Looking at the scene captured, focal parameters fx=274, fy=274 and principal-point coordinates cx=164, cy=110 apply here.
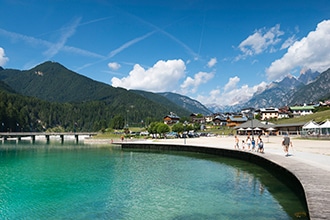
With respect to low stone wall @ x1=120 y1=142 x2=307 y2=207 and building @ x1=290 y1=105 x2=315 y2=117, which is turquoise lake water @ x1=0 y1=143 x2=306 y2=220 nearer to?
low stone wall @ x1=120 y1=142 x2=307 y2=207

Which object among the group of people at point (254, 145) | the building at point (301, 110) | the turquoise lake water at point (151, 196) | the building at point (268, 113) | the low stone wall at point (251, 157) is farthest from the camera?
the building at point (301, 110)

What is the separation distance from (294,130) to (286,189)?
266ft

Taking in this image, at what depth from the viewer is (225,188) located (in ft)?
68.5

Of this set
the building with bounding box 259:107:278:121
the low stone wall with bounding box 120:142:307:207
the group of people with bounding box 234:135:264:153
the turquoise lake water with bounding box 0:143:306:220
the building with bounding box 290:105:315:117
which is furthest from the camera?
the building with bounding box 290:105:315:117

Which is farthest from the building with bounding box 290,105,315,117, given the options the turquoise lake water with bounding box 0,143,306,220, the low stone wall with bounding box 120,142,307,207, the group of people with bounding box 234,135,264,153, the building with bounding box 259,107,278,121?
the turquoise lake water with bounding box 0,143,306,220

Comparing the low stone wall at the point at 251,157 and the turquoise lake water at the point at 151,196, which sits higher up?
the low stone wall at the point at 251,157

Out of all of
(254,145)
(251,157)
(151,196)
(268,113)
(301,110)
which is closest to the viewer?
(151,196)

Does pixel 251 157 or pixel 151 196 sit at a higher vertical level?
pixel 251 157

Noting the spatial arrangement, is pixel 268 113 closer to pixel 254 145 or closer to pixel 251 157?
pixel 254 145

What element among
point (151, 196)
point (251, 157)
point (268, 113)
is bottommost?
point (151, 196)

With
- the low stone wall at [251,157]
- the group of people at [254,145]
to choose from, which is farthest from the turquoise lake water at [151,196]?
the group of people at [254,145]

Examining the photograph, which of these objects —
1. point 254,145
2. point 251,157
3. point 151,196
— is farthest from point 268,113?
point 151,196

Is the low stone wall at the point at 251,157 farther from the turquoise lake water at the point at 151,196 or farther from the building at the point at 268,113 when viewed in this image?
the building at the point at 268,113

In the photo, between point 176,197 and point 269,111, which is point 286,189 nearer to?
point 176,197
